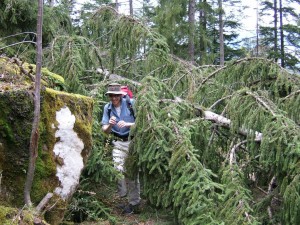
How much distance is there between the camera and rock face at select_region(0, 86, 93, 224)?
3.58 meters

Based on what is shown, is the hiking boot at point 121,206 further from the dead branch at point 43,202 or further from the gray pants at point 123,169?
the dead branch at point 43,202

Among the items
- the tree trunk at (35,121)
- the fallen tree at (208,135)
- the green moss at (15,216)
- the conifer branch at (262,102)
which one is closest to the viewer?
the green moss at (15,216)

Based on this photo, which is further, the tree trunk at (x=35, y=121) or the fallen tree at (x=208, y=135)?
the fallen tree at (x=208, y=135)

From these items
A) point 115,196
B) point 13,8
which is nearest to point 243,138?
point 115,196


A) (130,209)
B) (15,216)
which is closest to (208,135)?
(130,209)

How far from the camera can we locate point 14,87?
381 cm

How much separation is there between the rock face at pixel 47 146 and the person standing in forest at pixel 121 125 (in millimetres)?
685

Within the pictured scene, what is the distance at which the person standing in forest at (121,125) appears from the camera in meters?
5.00

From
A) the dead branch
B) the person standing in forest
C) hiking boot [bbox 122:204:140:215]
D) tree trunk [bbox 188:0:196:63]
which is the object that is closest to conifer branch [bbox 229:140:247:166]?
the person standing in forest

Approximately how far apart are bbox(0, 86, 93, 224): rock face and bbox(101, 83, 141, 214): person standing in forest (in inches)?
27.0

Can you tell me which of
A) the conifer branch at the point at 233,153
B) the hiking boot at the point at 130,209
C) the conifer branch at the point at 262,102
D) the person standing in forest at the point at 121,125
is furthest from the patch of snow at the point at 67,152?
the conifer branch at the point at 262,102

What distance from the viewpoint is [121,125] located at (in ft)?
16.2

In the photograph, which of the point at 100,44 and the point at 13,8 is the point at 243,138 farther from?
the point at 13,8

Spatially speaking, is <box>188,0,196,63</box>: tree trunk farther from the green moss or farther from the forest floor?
the green moss
